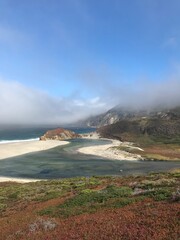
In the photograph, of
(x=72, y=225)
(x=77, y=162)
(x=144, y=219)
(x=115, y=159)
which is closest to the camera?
(x=144, y=219)

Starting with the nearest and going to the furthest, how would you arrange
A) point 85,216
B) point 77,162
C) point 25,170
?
point 85,216
point 25,170
point 77,162

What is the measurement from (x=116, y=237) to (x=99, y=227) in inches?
77.8

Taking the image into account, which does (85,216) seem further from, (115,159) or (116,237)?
(115,159)

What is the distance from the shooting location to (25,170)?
268 feet

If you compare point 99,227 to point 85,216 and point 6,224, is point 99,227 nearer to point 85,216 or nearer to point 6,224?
point 85,216

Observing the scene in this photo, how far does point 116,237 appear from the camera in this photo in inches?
447

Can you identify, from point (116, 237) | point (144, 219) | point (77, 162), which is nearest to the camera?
point (116, 237)

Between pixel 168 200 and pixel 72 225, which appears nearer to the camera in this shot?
pixel 72 225

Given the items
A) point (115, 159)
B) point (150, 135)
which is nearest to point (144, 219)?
point (115, 159)

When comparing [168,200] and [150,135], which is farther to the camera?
[150,135]

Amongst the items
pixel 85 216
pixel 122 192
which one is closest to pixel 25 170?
pixel 122 192

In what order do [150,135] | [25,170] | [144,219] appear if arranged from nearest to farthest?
[144,219] < [25,170] < [150,135]

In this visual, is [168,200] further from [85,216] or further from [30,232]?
[30,232]

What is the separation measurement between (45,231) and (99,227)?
3.31 metres
